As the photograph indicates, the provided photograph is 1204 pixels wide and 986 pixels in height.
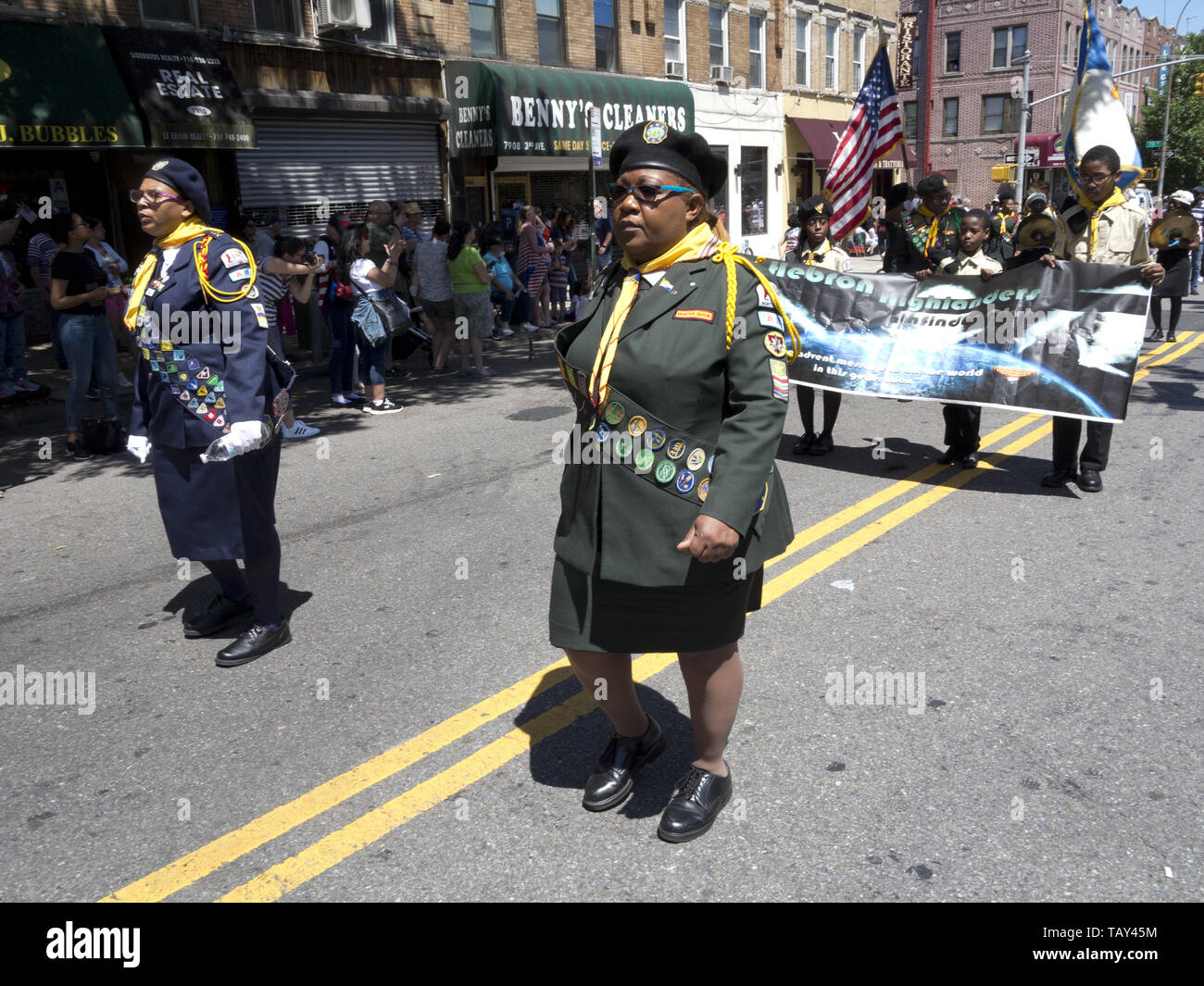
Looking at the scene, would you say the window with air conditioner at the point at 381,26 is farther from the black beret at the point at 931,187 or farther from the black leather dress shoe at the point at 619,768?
the black leather dress shoe at the point at 619,768

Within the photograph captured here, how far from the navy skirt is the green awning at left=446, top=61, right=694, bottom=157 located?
14.4 metres

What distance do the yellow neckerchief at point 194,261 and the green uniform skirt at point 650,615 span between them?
2.08 meters

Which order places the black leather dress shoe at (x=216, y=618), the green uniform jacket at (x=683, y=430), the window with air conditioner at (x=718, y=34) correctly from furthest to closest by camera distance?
the window with air conditioner at (x=718, y=34), the black leather dress shoe at (x=216, y=618), the green uniform jacket at (x=683, y=430)

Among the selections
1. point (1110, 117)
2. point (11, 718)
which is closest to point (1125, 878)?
point (11, 718)

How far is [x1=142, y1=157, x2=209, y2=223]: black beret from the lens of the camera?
412cm

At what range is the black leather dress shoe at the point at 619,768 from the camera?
3207mm

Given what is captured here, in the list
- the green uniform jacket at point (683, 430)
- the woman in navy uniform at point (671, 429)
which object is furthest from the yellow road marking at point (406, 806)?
the green uniform jacket at point (683, 430)

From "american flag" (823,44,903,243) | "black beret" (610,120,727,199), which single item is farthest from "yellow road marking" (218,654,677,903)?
"american flag" (823,44,903,243)

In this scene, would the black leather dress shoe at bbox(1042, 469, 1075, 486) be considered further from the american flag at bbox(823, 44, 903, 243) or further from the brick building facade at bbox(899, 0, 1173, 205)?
the brick building facade at bbox(899, 0, 1173, 205)

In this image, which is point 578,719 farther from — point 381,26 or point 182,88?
point 381,26

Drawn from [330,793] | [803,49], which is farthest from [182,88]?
[803,49]

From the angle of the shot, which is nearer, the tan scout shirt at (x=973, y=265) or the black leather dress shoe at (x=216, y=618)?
the black leather dress shoe at (x=216, y=618)

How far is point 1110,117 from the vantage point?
732 centimetres

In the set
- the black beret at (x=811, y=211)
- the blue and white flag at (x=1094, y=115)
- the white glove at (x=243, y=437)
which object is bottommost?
the white glove at (x=243, y=437)
